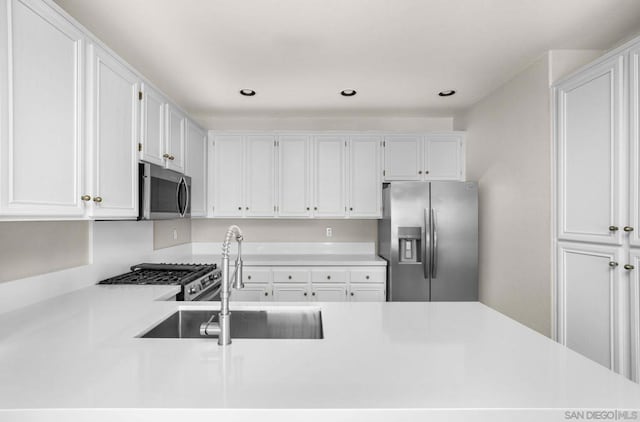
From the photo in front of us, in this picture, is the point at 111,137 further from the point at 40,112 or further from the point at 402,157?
the point at 402,157

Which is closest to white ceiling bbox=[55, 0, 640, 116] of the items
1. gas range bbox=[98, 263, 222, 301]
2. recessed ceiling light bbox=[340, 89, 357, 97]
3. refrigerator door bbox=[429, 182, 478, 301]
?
recessed ceiling light bbox=[340, 89, 357, 97]

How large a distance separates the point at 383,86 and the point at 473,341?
2418mm

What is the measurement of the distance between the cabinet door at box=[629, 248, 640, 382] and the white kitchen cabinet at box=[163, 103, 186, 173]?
9.99 feet

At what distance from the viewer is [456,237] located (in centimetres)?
325

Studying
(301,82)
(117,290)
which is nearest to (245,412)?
(117,290)

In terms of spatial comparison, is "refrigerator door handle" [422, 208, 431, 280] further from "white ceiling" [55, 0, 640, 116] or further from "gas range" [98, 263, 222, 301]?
"gas range" [98, 263, 222, 301]

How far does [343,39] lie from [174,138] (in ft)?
5.05

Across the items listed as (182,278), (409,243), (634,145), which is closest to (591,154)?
(634,145)

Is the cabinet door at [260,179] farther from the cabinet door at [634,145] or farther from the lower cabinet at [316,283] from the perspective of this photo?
the cabinet door at [634,145]

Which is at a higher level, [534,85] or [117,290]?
[534,85]

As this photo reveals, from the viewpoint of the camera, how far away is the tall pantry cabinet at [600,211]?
6.02 ft

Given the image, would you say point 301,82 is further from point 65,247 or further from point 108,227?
point 65,247

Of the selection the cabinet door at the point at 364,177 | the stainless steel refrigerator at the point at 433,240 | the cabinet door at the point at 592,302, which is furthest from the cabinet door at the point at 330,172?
the cabinet door at the point at 592,302

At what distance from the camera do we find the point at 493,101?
3.16 meters
